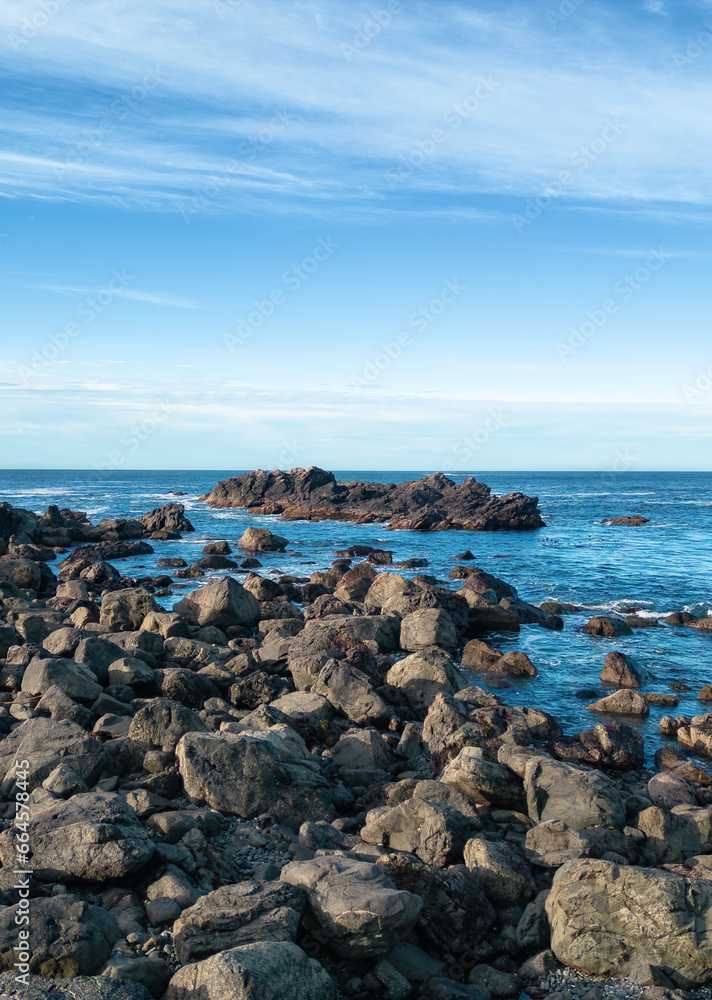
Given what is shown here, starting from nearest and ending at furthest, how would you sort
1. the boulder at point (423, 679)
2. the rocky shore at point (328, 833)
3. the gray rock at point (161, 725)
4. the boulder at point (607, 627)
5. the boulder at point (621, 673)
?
the rocky shore at point (328, 833) < the gray rock at point (161, 725) < the boulder at point (423, 679) < the boulder at point (621, 673) < the boulder at point (607, 627)

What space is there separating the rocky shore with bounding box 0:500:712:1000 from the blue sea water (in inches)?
96.7

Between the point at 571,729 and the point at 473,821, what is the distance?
781 cm

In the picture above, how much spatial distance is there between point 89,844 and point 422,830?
4.74 meters

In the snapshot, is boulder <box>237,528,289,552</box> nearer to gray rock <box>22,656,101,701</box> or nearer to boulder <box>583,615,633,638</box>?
boulder <box>583,615,633,638</box>

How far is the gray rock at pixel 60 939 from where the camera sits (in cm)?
716

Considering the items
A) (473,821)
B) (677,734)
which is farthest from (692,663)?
(473,821)

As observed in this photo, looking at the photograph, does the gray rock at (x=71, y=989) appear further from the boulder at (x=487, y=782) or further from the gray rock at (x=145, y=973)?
the boulder at (x=487, y=782)

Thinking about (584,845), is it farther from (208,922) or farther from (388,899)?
(208,922)

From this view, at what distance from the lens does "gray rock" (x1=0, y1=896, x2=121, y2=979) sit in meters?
7.16

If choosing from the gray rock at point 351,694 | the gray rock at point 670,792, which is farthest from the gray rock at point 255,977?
the gray rock at point 351,694

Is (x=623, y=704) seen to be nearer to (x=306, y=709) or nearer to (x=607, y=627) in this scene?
(x=607, y=627)

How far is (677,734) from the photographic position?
17.8 metres

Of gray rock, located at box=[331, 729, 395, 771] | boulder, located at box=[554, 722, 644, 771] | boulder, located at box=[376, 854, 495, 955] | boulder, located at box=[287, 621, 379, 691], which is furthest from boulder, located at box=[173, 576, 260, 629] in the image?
boulder, located at box=[376, 854, 495, 955]

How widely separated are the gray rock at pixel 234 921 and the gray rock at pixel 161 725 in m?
4.97
